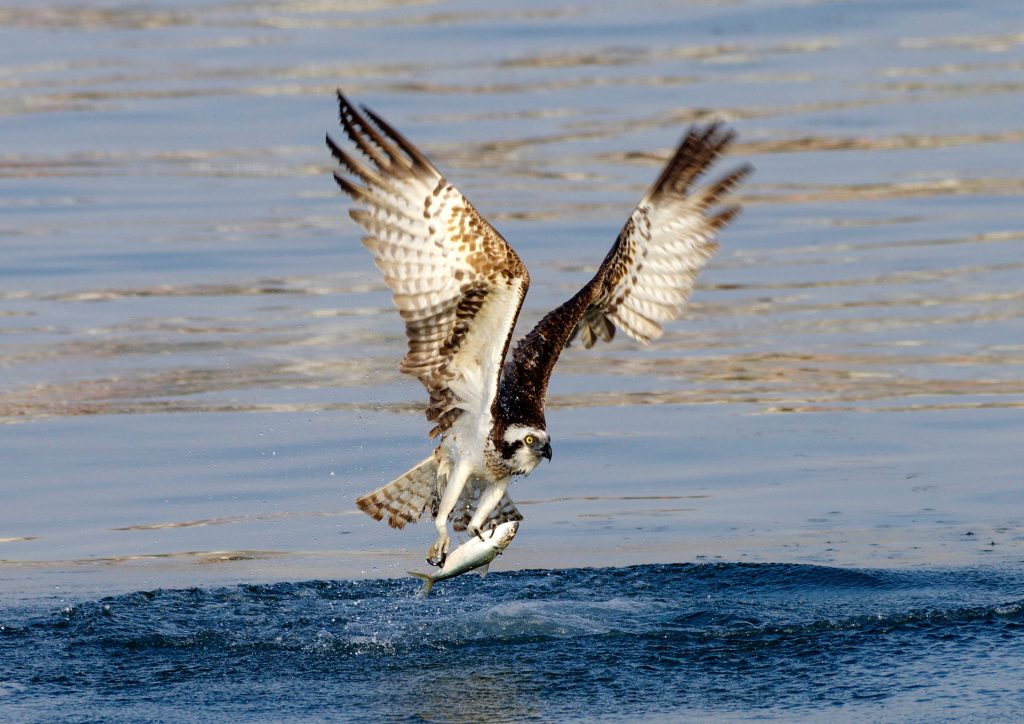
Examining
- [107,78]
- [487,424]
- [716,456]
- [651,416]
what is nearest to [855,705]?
[487,424]

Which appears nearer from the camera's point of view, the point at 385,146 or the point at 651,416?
the point at 385,146

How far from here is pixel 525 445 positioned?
26.3ft

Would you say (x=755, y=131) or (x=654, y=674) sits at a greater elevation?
(x=755, y=131)

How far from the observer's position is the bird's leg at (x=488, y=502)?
327 inches

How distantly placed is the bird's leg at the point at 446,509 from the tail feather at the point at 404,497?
0.16 metres

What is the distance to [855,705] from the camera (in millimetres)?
6762

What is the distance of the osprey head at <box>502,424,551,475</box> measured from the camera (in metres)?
8.00

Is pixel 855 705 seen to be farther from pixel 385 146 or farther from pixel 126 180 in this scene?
pixel 126 180

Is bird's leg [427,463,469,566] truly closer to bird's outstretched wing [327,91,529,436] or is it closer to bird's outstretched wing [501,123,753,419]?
bird's outstretched wing [501,123,753,419]

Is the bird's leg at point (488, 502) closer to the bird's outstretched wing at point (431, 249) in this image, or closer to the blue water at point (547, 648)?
the blue water at point (547, 648)

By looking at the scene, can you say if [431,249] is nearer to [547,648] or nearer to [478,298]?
[478,298]

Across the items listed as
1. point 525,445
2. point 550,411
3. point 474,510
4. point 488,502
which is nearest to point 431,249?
point 525,445

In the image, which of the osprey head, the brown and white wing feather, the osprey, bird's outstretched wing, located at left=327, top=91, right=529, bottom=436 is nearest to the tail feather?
the osprey

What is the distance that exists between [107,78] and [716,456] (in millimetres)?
15103
